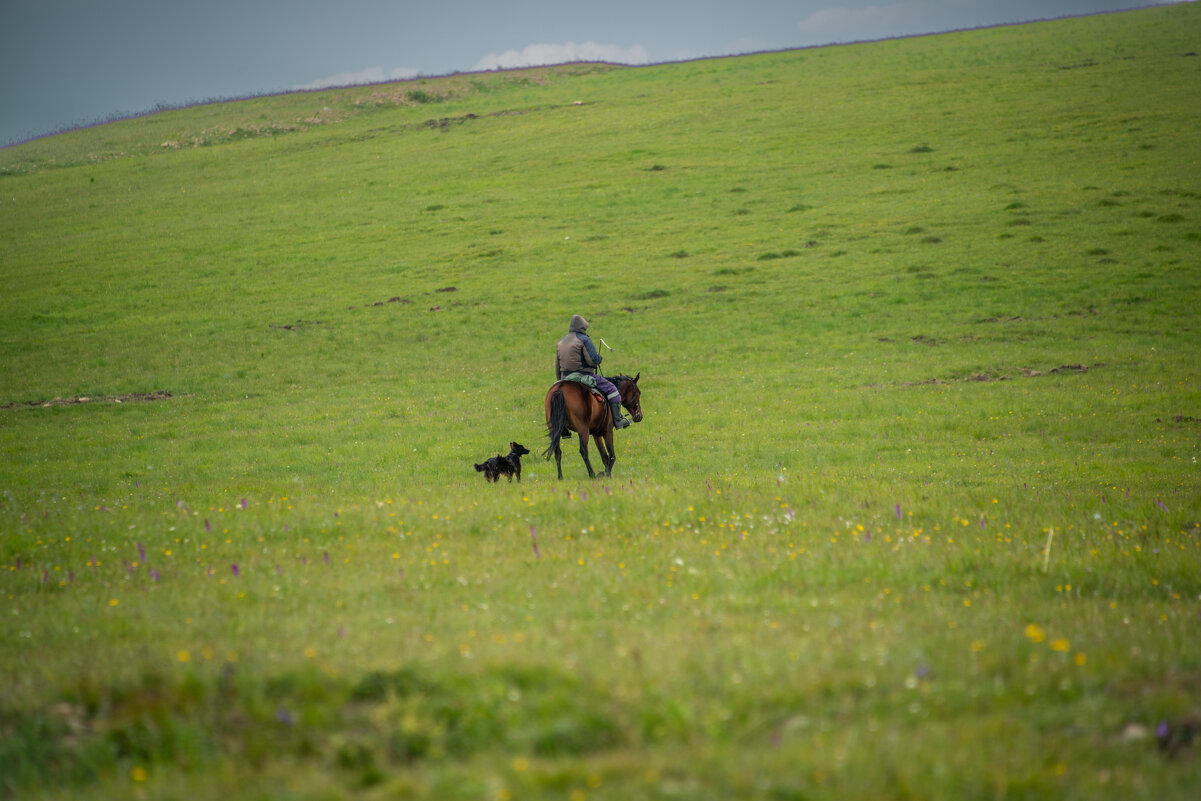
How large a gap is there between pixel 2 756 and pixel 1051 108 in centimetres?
6320

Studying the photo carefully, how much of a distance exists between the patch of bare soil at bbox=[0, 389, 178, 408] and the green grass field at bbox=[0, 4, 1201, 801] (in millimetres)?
360

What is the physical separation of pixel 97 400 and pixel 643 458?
20406 mm

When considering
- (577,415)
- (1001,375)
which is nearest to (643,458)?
(577,415)

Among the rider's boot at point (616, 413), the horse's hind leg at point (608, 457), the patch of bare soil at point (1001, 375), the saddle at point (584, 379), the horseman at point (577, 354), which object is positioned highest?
the horseman at point (577, 354)

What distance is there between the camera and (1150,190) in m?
39.7

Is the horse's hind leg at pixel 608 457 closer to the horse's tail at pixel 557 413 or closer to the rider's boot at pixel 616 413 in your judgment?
the rider's boot at pixel 616 413

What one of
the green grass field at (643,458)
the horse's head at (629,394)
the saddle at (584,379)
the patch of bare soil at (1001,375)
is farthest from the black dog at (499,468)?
the patch of bare soil at (1001,375)

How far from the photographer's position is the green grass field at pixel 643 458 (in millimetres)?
4742

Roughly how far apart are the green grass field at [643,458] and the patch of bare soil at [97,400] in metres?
0.36

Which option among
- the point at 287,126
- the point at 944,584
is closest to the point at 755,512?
the point at 944,584

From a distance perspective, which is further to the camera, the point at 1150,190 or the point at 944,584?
the point at 1150,190

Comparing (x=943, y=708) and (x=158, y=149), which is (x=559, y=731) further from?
(x=158, y=149)

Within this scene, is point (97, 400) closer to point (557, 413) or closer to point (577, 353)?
point (557, 413)

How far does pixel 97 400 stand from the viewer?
2767 cm
